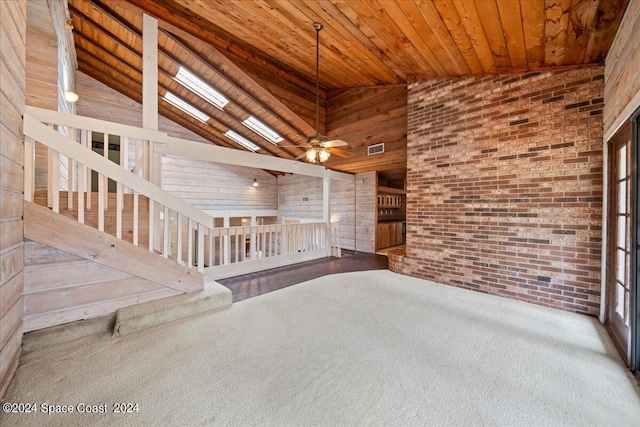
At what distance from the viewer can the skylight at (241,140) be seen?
23.5 ft

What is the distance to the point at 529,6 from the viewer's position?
2.05 meters

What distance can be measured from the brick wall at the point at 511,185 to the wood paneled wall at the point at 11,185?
14.6ft

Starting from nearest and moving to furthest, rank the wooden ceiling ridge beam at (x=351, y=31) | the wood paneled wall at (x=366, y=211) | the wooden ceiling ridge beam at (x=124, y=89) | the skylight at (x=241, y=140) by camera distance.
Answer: the wooden ceiling ridge beam at (x=351, y=31) < the wooden ceiling ridge beam at (x=124, y=89) < the wood paneled wall at (x=366, y=211) < the skylight at (x=241, y=140)

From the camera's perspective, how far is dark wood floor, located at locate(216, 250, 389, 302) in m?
3.69

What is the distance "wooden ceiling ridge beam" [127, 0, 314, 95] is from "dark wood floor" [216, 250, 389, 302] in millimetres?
3888

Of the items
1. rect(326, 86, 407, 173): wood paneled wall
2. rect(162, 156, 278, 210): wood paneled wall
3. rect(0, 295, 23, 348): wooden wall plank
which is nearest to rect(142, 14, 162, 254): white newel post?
rect(0, 295, 23, 348): wooden wall plank

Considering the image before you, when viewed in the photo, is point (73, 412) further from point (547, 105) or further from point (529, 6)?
point (547, 105)

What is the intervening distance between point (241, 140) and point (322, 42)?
4.75m

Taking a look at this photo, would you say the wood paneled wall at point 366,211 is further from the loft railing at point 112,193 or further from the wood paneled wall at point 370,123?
the loft railing at point 112,193

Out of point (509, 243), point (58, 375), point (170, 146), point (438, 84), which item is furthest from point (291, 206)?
point (58, 375)

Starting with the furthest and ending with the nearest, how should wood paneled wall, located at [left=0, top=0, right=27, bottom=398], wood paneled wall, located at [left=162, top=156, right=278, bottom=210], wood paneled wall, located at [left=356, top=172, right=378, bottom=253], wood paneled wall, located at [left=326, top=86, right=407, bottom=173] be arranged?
wood paneled wall, located at [left=162, top=156, right=278, bottom=210] < wood paneled wall, located at [left=356, top=172, right=378, bottom=253] < wood paneled wall, located at [left=326, top=86, right=407, bottom=173] < wood paneled wall, located at [left=0, top=0, right=27, bottom=398]

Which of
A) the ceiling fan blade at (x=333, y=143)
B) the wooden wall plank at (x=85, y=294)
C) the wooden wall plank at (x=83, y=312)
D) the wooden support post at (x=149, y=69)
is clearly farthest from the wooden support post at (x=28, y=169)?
the ceiling fan blade at (x=333, y=143)

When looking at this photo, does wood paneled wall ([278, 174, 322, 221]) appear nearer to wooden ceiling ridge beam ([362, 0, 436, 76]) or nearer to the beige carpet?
wooden ceiling ridge beam ([362, 0, 436, 76])

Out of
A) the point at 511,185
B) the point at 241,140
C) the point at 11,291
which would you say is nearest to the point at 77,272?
the point at 11,291
